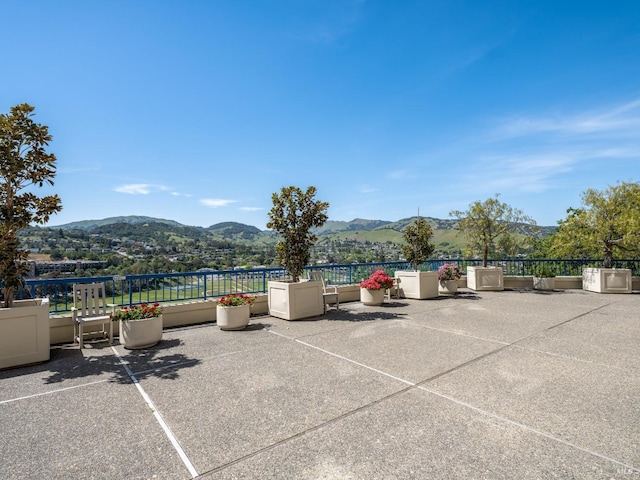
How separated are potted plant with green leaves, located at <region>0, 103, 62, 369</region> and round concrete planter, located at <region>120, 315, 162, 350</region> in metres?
1.03

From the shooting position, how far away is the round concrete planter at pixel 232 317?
6.78 m

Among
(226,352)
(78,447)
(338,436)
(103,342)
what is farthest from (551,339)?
(103,342)

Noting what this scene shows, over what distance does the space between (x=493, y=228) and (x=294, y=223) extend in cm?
878

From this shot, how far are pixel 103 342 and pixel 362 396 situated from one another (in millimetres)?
5010

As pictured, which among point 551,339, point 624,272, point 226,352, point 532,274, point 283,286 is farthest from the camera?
point 532,274

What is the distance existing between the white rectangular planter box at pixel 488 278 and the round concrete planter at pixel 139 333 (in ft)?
35.2

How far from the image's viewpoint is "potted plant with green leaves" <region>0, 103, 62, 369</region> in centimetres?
491

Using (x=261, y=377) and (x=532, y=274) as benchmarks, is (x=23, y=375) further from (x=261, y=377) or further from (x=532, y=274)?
(x=532, y=274)

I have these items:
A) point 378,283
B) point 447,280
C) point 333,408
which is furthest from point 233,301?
point 447,280

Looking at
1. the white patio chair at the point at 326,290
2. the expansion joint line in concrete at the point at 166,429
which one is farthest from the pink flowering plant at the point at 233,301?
the expansion joint line in concrete at the point at 166,429

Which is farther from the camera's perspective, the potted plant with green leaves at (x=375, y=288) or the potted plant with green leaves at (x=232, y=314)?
the potted plant with green leaves at (x=375, y=288)

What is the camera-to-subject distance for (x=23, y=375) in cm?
456

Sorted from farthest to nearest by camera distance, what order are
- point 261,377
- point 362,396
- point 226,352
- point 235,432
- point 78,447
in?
point 226,352
point 261,377
point 362,396
point 235,432
point 78,447

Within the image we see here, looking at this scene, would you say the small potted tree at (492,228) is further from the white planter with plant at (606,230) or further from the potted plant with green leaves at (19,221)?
the potted plant with green leaves at (19,221)
